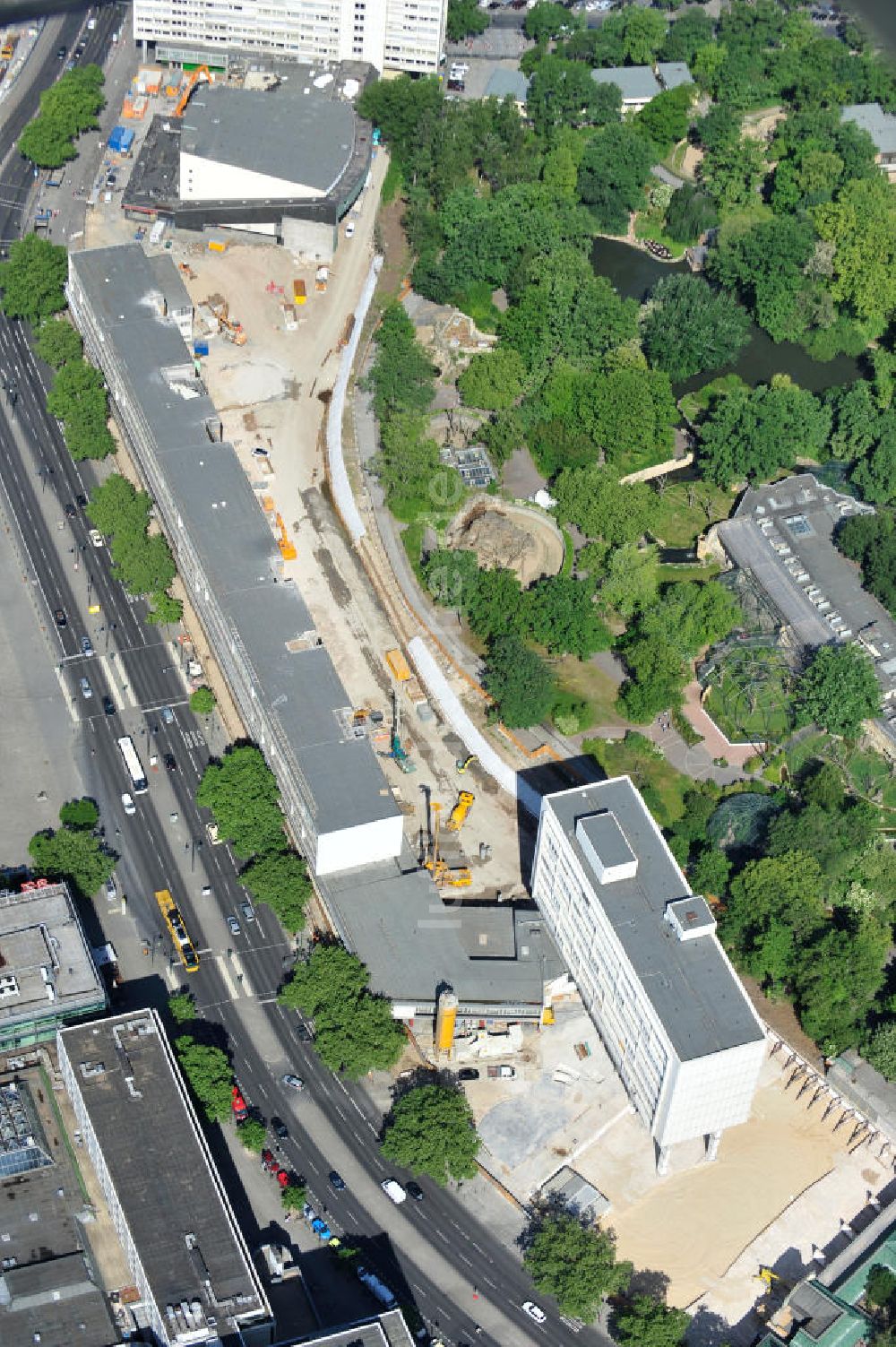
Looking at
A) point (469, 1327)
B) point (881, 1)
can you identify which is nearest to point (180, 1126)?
point (469, 1327)

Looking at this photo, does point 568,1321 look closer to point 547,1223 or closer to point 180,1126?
point 547,1223

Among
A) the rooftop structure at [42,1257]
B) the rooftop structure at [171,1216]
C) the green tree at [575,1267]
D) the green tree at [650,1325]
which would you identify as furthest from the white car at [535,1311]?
the rooftop structure at [42,1257]

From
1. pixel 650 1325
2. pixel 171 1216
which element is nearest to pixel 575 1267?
pixel 650 1325

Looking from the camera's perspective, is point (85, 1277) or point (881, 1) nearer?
point (881, 1)

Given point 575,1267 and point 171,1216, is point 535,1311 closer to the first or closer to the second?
point 575,1267

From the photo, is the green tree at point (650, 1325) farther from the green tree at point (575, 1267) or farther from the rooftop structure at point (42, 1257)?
the rooftop structure at point (42, 1257)

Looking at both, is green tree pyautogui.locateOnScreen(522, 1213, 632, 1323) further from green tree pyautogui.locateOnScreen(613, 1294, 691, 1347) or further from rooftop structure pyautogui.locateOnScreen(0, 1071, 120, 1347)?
rooftop structure pyautogui.locateOnScreen(0, 1071, 120, 1347)
